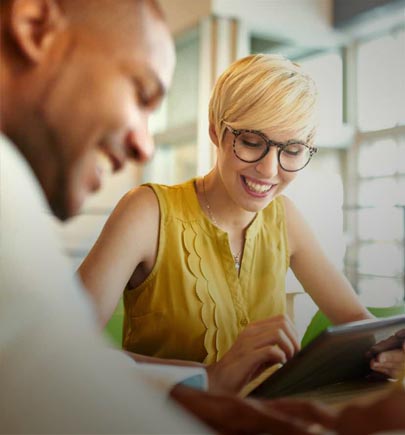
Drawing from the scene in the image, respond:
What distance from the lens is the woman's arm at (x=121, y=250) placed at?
0.93 metres

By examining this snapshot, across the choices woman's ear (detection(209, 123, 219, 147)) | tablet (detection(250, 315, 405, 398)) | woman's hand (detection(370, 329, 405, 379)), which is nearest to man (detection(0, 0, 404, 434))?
tablet (detection(250, 315, 405, 398))

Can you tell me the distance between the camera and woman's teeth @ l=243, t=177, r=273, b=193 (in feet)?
3.35

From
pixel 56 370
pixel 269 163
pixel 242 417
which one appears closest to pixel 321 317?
pixel 269 163

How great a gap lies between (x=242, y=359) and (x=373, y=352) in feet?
0.71

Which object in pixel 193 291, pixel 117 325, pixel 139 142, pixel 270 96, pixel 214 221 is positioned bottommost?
pixel 117 325

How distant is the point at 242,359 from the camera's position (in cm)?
76

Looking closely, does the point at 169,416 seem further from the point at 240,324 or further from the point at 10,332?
the point at 240,324

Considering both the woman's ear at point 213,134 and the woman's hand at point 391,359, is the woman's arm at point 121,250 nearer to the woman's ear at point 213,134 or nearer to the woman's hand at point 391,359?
the woman's ear at point 213,134

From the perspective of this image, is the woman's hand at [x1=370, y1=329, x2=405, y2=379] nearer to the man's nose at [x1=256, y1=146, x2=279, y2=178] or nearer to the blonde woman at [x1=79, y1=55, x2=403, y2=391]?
the blonde woman at [x1=79, y1=55, x2=403, y2=391]

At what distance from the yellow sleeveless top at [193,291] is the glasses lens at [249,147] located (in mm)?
163

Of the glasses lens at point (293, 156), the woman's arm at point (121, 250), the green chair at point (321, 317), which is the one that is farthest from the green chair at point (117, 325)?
the glasses lens at point (293, 156)

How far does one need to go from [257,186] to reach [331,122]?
583 mm

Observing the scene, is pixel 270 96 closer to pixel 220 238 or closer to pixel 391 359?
pixel 220 238

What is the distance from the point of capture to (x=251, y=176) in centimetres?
101
